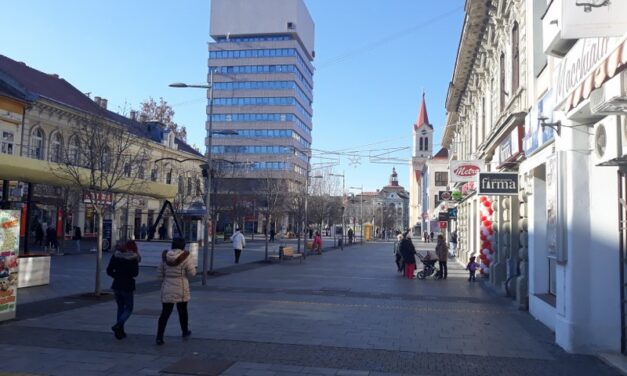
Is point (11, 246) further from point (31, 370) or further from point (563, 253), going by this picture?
point (563, 253)

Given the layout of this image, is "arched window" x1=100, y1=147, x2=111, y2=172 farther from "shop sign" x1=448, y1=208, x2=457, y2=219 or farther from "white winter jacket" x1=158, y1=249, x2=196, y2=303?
"shop sign" x1=448, y1=208, x2=457, y2=219

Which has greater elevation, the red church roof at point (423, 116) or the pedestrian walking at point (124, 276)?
the red church roof at point (423, 116)

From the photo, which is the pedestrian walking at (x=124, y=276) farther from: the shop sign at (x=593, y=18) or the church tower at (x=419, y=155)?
the church tower at (x=419, y=155)

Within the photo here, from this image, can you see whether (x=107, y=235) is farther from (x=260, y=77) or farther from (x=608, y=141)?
Answer: (x=260, y=77)

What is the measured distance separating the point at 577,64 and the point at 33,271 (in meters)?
14.0

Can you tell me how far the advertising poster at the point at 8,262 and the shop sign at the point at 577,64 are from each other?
9533 millimetres

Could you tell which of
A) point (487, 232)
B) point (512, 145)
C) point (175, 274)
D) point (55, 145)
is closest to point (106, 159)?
point (175, 274)

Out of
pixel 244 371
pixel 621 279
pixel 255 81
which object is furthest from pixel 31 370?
pixel 255 81

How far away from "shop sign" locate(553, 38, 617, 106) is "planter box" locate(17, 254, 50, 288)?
13.3 m

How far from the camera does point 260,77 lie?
98.7 m

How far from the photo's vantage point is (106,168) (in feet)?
54.4

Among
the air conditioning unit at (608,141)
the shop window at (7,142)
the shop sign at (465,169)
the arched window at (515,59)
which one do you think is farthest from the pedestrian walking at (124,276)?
the shop window at (7,142)

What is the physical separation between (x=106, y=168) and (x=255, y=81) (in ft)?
276

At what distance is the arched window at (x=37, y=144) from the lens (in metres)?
36.7
